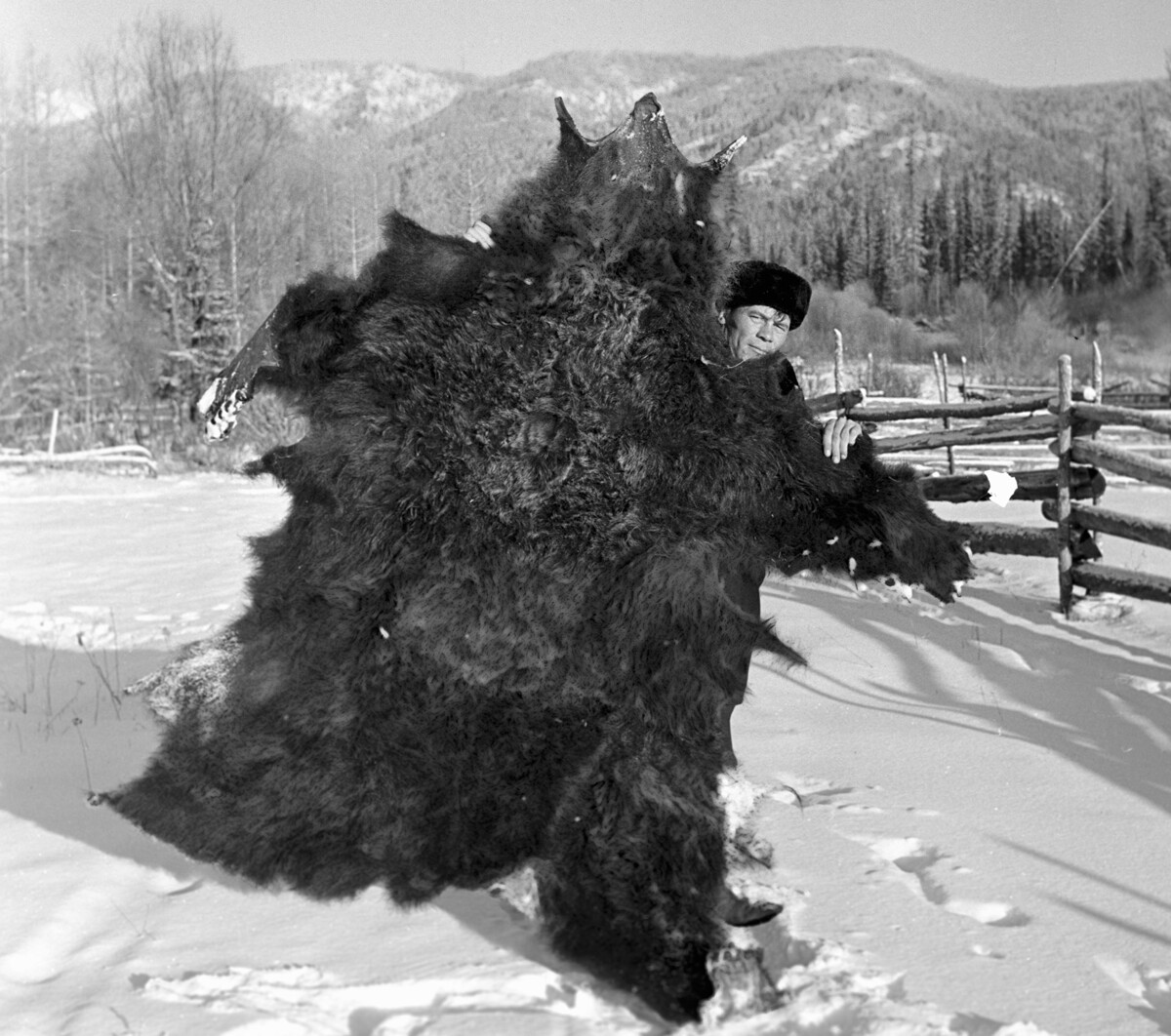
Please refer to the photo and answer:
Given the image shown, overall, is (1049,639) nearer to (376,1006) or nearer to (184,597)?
(376,1006)

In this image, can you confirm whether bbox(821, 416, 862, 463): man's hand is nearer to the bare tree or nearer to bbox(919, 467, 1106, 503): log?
bbox(919, 467, 1106, 503): log

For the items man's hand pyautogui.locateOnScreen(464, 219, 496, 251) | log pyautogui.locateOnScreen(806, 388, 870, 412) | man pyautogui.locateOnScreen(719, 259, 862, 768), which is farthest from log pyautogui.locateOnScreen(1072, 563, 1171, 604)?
man's hand pyautogui.locateOnScreen(464, 219, 496, 251)

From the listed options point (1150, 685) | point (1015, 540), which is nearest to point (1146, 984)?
point (1150, 685)

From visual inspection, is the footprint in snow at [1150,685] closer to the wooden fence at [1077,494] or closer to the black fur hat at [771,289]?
the wooden fence at [1077,494]

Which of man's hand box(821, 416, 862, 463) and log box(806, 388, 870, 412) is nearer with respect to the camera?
man's hand box(821, 416, 862, 463)

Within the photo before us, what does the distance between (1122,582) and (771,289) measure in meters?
5.00

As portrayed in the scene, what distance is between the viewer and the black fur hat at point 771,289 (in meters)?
2.95

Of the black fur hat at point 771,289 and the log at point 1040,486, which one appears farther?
the log at point 1040,486

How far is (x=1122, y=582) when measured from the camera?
22.4 feet

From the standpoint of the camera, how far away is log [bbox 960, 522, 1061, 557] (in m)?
7.54

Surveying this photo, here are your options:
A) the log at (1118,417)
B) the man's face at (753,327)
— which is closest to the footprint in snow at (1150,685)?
the log at (1118,417)

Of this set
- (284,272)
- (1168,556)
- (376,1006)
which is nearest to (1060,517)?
(1168,556)

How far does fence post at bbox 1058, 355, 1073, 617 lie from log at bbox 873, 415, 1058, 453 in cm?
57

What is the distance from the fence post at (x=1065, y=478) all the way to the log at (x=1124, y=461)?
3.0 inches
